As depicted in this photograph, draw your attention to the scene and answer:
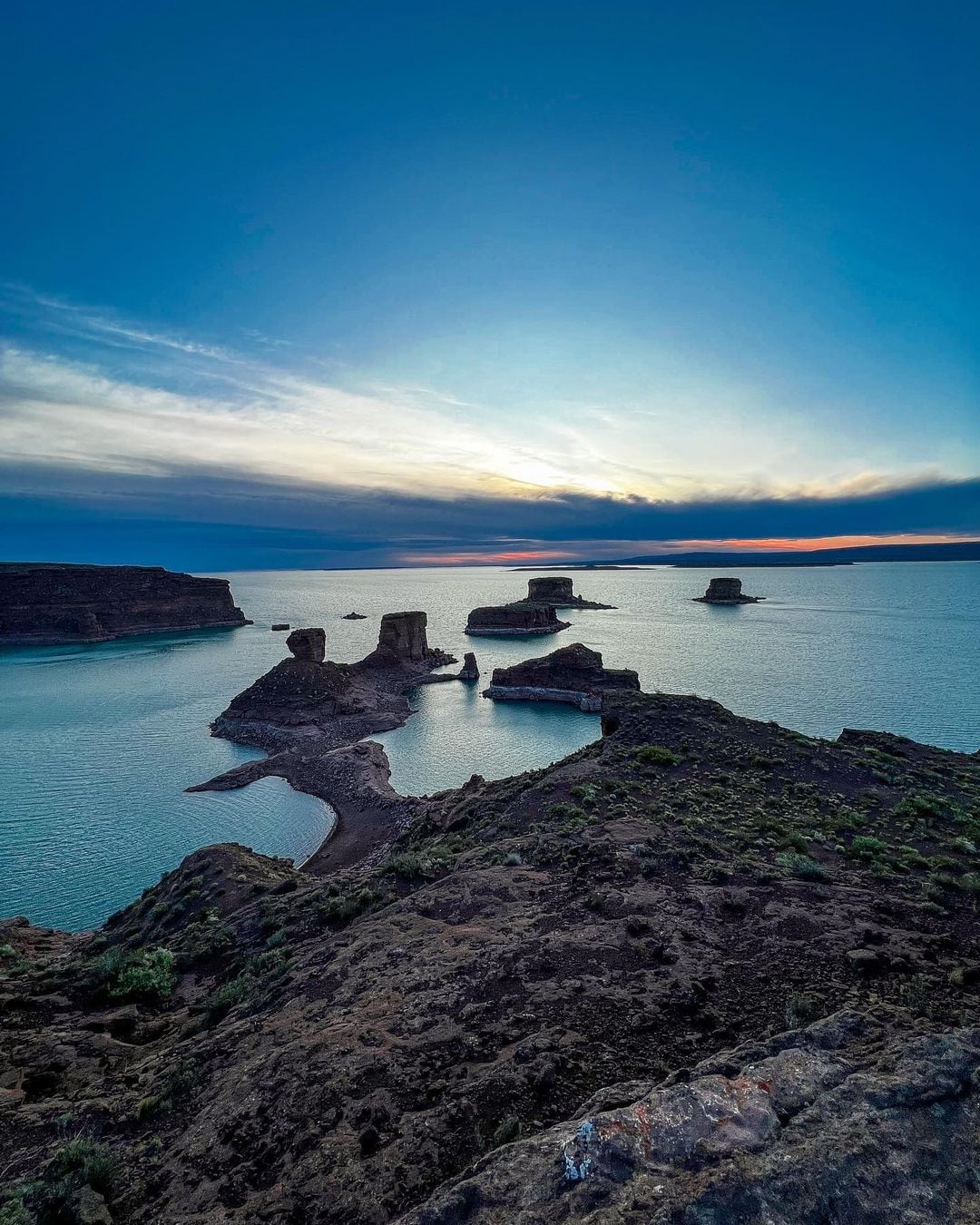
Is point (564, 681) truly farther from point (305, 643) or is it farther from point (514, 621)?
point (514, 621)

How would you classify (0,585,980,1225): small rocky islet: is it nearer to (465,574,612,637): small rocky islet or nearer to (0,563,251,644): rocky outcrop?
(465,574,612,637): small rocky islet

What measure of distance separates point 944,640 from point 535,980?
9224 centimetres

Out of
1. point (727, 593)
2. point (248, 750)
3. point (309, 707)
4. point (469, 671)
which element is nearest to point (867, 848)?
point (248, 750)

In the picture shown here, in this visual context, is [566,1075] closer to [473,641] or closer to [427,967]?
[427,967]

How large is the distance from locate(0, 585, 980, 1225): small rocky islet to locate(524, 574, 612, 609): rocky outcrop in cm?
12662

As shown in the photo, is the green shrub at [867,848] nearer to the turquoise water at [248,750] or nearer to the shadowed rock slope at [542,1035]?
the shadowed rock slope at [542,1035]

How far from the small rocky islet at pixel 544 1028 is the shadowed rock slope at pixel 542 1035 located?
36 millimetres

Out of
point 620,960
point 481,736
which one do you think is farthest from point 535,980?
point 481,736

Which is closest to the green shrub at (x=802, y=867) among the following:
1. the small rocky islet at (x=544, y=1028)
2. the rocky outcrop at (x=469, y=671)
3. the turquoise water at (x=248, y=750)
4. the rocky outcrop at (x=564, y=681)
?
the small rocky islet at (x=544, y=1028)

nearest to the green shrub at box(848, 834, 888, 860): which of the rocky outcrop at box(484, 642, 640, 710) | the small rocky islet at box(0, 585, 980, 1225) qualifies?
the small rocky islet at box(0, 585, 980, 1225)

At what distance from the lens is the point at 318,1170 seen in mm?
5785

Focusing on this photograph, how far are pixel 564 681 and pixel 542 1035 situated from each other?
50840 millimetres

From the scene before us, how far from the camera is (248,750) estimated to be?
4253 cm

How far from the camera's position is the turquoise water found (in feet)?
90.9
